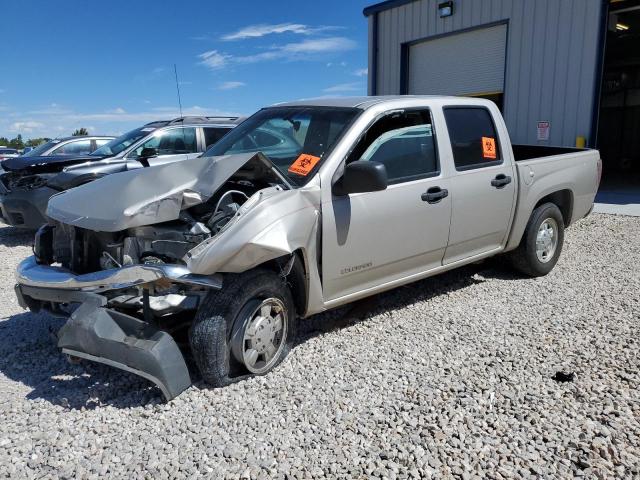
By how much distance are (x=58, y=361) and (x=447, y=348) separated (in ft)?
9.50

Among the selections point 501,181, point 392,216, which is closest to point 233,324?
point 392,216

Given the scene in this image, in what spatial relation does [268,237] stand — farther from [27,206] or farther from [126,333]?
[27,206]

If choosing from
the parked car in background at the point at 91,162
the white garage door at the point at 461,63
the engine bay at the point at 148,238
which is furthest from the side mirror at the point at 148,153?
the white garage door at the point at 461,63

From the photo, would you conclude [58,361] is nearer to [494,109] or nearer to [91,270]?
[91,270]

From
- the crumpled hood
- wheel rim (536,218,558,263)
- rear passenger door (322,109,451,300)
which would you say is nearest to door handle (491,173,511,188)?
rear passenger door (322,109,451,300)

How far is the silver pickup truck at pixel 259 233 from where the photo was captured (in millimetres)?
3266

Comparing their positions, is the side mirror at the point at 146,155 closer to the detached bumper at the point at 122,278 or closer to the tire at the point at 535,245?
the detached bumper at the point at 122,278

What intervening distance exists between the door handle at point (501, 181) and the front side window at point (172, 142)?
220 inches

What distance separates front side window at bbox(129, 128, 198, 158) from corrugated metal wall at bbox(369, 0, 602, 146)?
781 cm

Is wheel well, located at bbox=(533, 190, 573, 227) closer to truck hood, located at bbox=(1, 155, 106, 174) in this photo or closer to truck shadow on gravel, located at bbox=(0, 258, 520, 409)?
truck shadow on gravel, located at bbox=(0, 258, 520, 409)

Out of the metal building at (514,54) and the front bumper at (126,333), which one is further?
the metal building at (514,54)

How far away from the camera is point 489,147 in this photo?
5.26 meters

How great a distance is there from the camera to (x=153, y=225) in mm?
3578

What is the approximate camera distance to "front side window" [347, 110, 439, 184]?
4.22 m
